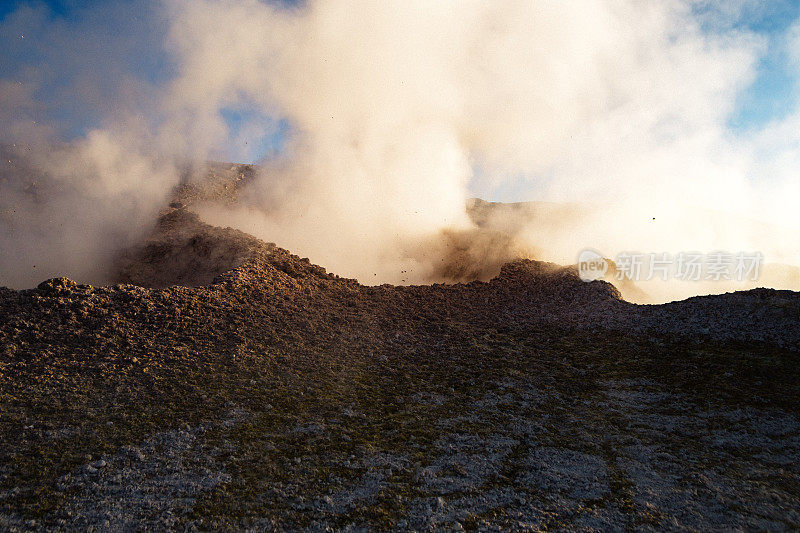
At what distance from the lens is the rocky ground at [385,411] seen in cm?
476

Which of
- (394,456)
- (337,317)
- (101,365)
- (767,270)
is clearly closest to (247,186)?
(337,317)

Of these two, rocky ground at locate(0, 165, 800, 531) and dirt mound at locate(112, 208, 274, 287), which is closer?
rocky ground at locate(0, 165, 800, 531)

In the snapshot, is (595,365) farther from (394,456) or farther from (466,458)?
(394,456)

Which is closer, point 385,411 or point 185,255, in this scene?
point 385,411

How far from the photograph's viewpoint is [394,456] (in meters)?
5.86

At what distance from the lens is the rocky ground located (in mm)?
4762

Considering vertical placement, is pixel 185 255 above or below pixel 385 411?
above

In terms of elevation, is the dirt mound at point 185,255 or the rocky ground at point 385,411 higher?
the dirt mound at point 185,255

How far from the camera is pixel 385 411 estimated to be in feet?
24.1

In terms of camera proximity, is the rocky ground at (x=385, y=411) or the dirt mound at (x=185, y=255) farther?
the dirt mound at (x=185, y=255)

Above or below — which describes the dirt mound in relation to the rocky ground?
above

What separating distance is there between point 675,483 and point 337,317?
829cm

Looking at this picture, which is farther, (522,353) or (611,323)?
(611,323)

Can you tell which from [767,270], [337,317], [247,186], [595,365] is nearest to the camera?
[595,365]
